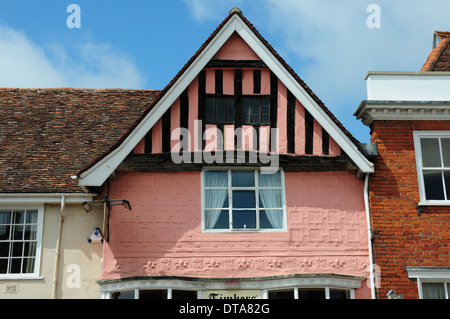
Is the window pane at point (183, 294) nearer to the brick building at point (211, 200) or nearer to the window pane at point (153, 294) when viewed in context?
the brick building at point (211, 200)

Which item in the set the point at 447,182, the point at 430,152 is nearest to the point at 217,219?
the point at 430,152

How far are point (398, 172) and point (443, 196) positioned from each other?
43.5 inches

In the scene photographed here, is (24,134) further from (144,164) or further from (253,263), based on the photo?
(253,263)

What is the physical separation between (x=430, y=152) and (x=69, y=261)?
8385 mm

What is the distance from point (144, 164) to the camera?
14867mm

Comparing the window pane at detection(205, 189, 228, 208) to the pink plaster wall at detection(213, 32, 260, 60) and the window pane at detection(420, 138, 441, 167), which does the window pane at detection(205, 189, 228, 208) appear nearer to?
the pink plaster wall at detection(213, 32, 260, 60)

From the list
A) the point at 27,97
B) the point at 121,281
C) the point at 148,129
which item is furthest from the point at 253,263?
the point at 27,97

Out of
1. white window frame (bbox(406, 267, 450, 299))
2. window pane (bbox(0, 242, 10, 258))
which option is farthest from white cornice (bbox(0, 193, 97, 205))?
white window frame (bbox(406, 267, 450, 299))

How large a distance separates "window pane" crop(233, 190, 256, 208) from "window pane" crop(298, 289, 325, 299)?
7.00 ft

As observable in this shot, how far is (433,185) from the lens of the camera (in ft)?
49.2

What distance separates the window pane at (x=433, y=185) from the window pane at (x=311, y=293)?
324cm

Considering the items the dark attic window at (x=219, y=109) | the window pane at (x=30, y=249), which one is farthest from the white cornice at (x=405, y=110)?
the window pane at (x=30, y=249)

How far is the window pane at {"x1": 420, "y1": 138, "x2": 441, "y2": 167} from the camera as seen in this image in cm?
1517
